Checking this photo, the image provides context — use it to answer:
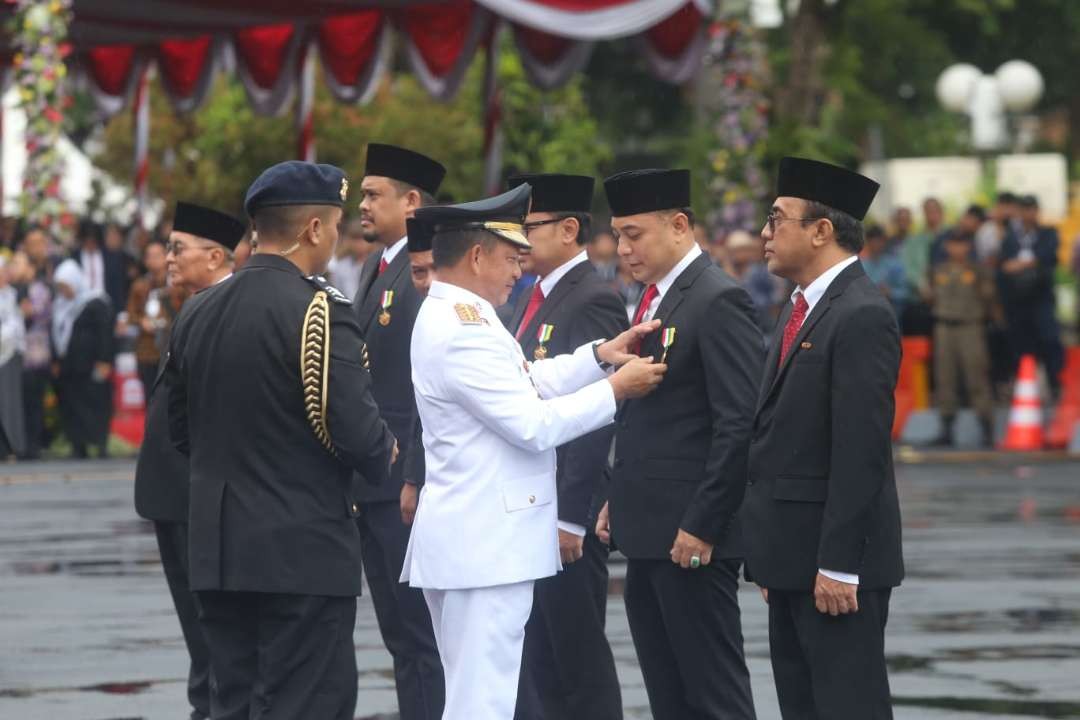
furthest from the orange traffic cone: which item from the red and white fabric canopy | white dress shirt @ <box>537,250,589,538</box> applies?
white dress shirt @ <box>537,250,589,538</box>

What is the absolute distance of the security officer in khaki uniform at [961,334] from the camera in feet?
70.7

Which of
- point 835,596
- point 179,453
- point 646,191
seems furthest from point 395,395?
point 835,596

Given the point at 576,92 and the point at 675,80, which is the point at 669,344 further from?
the point at 576,92

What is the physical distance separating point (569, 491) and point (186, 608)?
2.00 meters

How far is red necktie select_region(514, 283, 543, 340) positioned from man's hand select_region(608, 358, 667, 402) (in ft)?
4.56

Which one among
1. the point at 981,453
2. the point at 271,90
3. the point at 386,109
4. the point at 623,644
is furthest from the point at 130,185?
the point at 623,644

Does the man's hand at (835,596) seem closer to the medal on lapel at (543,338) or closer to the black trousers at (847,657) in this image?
the black trousers at (847,657)

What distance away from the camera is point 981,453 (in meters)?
20.5

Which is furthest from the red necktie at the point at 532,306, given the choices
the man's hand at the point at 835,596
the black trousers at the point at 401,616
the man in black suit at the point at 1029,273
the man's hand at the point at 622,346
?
the man in black suit at the point at 1029,273

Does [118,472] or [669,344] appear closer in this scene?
[669,344]

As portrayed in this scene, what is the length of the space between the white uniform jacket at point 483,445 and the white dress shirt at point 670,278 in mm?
716

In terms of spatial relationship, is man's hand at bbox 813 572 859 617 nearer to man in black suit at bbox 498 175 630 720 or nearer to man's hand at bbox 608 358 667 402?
man's hand at bbox 608 358 667 402

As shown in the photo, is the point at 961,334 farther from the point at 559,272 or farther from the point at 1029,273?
the point at 559,272

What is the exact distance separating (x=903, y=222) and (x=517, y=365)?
18.0 m
